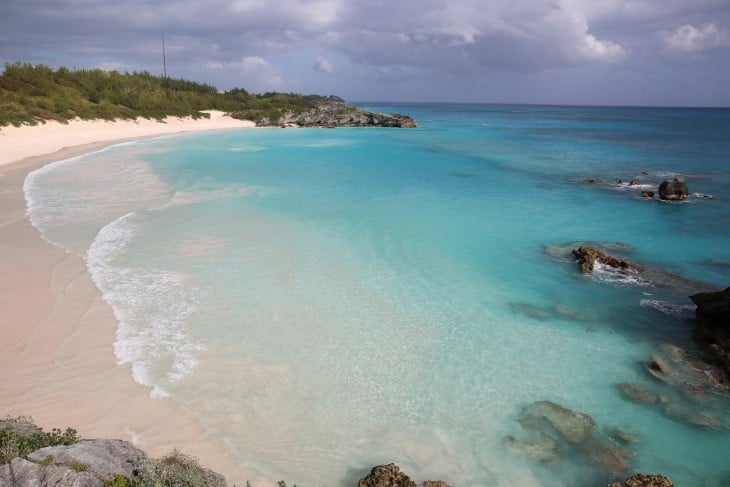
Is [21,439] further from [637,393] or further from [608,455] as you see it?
[637,393]

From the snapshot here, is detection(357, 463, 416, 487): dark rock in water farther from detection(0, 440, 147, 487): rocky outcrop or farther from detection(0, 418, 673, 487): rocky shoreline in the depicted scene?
detection(0, 440, 147, 487): rocky outcrop

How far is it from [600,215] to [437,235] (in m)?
8.95

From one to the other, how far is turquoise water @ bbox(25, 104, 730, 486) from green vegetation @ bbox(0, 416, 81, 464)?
2096 millimetres

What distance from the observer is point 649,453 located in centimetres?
667

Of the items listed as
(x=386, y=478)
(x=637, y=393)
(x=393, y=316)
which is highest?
(x=393, y=316)

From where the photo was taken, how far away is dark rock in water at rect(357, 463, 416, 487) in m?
5.55

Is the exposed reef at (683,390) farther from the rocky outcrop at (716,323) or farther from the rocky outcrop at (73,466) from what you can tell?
the rocky outcrop at (73,466)

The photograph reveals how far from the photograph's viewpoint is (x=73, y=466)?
4.26m

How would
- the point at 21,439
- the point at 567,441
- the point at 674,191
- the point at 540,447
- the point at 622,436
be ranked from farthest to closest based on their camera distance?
the point at 674,191, the point at 622,436, the point at 567,441, the point at 540,447, the point at 21,439

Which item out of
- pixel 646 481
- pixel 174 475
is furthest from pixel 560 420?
pixel 174 475

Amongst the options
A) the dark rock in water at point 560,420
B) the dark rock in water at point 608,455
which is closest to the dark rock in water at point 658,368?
the dark rock in water at point 560,420

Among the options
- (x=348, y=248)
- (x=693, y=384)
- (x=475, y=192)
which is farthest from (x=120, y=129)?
(x=693, y=384)

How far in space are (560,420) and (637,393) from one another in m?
1.84

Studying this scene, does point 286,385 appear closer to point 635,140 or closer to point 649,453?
point 649,453
